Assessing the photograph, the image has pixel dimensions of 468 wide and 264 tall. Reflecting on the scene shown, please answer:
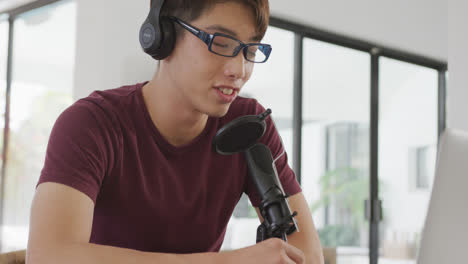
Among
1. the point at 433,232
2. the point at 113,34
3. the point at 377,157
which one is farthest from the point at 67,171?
the point at 377,157

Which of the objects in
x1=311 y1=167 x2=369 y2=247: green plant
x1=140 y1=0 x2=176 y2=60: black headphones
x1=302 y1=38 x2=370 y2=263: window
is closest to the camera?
x1=140 y1=0 x2=176 y2=60: black headphones

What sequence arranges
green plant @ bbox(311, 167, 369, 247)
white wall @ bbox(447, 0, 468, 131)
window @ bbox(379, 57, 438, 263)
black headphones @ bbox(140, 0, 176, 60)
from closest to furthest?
1. black headphones @ bbox(140, 0, 176, 60)
2. white wall @ bbox(447, 0, 468, 131)
3. green plant @ bbox(311, 167, 369, 247)
4. window @ bbox(379, 57, 438, 263)

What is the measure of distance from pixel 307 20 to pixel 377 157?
1.44 m

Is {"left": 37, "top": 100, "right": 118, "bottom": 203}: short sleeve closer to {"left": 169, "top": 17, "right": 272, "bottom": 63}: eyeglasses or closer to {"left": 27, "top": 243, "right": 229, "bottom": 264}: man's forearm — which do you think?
{"left": 27, "top": 243, "right": 229, "bottom": 264}: man's forearm

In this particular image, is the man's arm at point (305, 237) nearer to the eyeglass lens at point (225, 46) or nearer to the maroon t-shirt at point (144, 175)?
the maroon t-shirt at point (144, 175)

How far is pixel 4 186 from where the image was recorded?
14.4ft

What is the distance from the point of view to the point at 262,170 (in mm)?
1133

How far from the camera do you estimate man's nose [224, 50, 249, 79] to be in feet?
4.15

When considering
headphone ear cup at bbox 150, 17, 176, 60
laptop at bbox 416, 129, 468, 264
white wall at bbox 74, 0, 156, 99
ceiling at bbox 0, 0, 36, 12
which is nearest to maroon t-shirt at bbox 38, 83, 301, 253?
headphone ear cup at bbox 150, 17, 176, 60

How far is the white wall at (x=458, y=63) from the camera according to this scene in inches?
107

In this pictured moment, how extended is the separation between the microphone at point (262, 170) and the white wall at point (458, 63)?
184 centimetres

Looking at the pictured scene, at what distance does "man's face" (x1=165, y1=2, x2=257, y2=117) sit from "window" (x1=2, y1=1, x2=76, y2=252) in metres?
2.84

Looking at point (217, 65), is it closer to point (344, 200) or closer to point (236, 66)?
point (236, 66)

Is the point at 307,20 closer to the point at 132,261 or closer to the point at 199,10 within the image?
the point at 199,10
